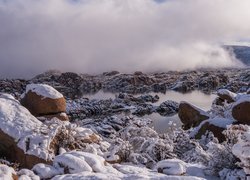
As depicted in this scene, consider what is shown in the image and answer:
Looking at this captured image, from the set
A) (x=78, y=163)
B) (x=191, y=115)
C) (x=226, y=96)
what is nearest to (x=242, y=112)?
(x=191, y=115)

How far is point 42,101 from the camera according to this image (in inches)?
587

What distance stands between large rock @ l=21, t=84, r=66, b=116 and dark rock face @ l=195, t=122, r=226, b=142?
6839mm

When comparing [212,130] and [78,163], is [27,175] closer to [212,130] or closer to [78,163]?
[78,163]

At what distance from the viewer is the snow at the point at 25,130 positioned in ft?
36.9

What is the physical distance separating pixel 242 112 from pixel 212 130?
6.10 ft

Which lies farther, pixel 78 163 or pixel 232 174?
pixel 232 174

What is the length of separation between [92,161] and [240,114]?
10051 millimetres

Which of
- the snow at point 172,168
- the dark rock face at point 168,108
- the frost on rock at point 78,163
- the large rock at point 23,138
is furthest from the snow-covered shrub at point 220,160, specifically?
the dark rock face at point 168,108

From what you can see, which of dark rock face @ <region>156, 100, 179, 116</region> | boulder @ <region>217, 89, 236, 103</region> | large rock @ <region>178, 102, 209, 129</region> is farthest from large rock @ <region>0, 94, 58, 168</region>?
dark rock face @ <region>156, 100, 179, 116</region>

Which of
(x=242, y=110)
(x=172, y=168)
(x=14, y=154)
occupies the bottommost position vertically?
(x=14, y=154)

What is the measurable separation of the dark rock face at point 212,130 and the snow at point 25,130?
26.7 ft

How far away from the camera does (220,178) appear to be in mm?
9102

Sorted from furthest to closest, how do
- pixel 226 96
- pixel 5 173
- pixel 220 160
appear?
pixel 226 96 → pixel 220 160 → pixel 5 173

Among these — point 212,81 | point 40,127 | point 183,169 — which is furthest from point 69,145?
point 212,81
